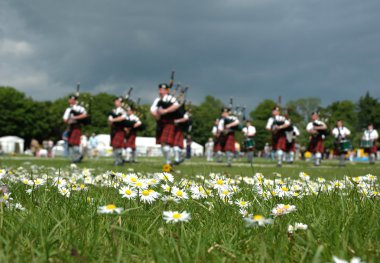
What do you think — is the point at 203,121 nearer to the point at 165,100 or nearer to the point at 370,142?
the point at 370,142

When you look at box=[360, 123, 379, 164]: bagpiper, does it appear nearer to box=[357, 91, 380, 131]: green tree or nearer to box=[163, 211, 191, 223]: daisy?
box=[163, 211, 191, 223]: daisy

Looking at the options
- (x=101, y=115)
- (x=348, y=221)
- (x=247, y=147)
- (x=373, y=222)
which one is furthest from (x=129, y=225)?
(x=101, y=115)

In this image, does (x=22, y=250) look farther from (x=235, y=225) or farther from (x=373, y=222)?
(x=373, y=222)

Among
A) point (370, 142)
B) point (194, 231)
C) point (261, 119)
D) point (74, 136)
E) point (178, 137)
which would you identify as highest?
point (261, 119)

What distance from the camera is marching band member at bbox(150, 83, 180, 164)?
1377cm

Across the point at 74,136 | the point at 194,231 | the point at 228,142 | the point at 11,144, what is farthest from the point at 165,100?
the point at 11,144

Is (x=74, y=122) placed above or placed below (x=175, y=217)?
above

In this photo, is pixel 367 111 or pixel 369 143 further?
pixel 367 111

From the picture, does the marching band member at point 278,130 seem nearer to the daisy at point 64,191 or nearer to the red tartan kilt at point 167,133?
the red tartan kilt at point 167,133

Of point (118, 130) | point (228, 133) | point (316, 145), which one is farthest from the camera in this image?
point (316, 145)

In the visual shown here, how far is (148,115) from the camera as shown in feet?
297

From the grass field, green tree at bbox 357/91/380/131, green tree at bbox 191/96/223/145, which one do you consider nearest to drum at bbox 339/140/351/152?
→ the grass field

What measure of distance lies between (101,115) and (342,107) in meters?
53.0

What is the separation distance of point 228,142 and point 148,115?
72327mm
